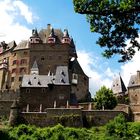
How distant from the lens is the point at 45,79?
6444cm

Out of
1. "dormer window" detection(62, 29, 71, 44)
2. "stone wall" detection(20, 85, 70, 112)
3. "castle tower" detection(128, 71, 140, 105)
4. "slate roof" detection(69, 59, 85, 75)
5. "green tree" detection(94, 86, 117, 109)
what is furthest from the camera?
"dormer window" detection(62, 29, 71, 44)

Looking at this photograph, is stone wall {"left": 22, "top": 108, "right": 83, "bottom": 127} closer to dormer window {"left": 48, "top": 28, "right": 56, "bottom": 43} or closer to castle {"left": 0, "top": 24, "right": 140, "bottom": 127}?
castle {"left": 0, "top": 24, "right": 140, "bottom": 127}

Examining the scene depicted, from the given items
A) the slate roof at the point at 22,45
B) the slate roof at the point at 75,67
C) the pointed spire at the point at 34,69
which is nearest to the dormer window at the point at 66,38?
the slate roof at the point at 75,67

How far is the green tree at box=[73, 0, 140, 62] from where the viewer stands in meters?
17.5

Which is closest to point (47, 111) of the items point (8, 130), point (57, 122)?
point (57, 122)

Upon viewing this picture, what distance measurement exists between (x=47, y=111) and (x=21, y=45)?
3005 cm

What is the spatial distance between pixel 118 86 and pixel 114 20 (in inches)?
2481

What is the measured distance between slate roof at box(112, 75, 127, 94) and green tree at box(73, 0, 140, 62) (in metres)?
60.8

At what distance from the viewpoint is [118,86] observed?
8044cm

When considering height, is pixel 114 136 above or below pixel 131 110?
below

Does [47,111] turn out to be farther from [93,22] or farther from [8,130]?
[93,22]

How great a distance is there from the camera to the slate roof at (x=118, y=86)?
261ft

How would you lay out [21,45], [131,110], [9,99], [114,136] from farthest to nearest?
1. [21,45]
2. [9,99]
3. [131,110]
4. [114,136]

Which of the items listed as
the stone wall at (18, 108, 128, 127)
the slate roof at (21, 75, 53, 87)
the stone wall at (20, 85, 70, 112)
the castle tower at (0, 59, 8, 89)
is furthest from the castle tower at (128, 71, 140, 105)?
the castle tower at (0, 59, 8, 89)
